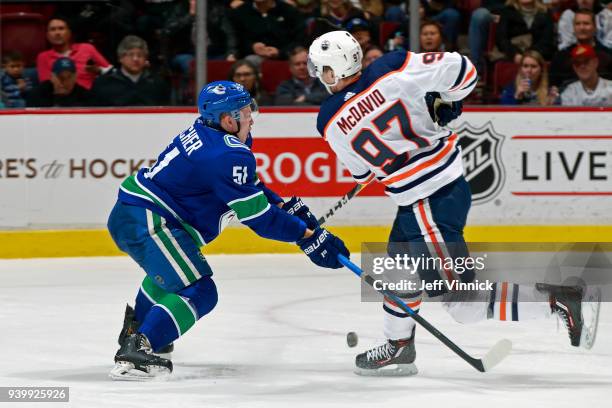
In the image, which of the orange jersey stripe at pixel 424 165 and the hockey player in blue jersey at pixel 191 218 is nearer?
the hockey player in blue jersey at pixel 191 218

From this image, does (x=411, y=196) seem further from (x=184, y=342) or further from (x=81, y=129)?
(x=81, y=129)

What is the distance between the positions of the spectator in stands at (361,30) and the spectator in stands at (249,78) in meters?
0.60

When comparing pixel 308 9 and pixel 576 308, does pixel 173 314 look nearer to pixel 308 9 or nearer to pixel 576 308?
pixel 576 308

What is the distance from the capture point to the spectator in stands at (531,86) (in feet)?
24.1

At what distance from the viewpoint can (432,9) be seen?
746 cm

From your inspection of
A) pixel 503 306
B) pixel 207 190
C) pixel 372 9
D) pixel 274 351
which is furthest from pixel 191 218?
pixel 372 9

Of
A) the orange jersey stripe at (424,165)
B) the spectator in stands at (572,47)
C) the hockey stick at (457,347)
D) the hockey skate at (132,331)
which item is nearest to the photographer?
the hockey stick at (457,347)

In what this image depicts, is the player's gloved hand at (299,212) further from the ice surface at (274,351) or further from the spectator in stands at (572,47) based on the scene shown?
the spectator in stands at (572,47)

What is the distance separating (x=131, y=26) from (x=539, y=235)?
8.13 ft

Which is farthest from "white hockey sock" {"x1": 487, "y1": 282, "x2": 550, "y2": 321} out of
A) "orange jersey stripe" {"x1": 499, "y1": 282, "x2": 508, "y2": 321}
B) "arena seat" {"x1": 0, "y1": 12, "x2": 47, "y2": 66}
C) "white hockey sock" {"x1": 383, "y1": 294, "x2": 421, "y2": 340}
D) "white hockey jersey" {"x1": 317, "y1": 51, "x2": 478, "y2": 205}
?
"arena seat" {"x1": 0, "y1": 12, "x2": 47, "y2": 66}

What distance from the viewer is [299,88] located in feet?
24.2

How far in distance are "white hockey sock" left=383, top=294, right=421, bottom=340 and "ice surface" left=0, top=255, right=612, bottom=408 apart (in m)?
0.15

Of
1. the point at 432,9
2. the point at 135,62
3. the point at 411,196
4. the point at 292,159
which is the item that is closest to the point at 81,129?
the point at 135,62

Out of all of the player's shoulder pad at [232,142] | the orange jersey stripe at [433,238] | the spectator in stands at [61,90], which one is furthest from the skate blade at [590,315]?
the spectator in stands at [61,90]
